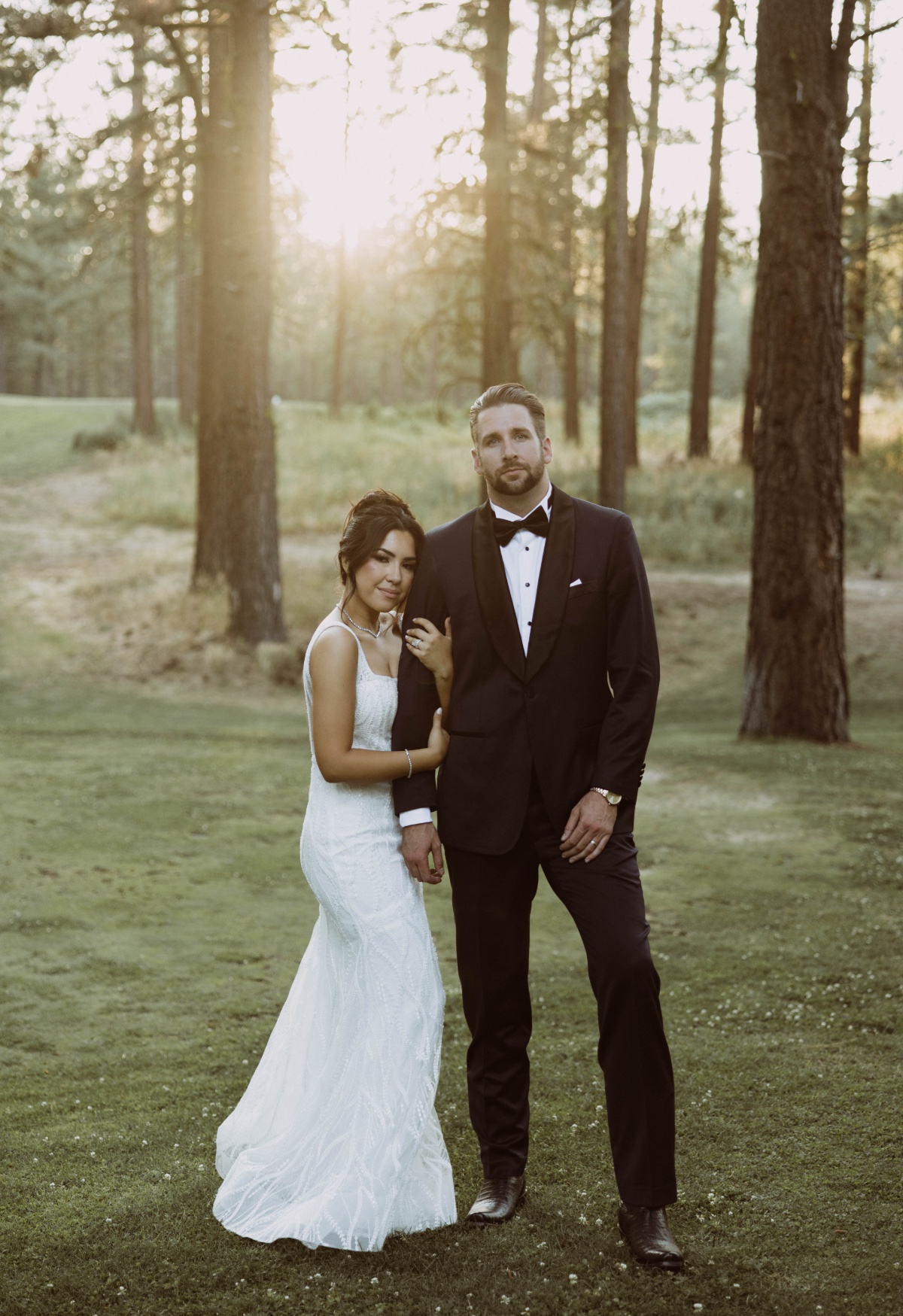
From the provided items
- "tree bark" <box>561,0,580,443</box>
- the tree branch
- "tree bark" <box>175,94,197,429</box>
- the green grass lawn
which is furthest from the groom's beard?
"tree bark" <box>175,94,197,429</box>

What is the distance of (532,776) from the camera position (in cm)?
385

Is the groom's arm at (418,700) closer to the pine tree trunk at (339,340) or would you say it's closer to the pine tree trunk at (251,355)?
the pine tree trunk at (251,355)

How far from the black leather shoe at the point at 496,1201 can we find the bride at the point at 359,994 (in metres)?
0.09

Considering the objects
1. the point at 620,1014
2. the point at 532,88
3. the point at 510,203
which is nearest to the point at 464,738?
the point at 620,1014

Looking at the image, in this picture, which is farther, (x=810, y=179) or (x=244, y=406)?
(x=244, y=406)

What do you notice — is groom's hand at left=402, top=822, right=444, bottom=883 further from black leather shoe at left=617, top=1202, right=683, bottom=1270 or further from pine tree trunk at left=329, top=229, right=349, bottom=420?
pine tree trunk at left=329, top=229, right=349, bottom=420

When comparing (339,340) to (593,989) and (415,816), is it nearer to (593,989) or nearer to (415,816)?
(415,816)

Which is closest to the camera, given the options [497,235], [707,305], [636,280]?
[497,235]

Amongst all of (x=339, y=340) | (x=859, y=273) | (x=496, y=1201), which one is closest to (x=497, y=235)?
(x=859, y=273)

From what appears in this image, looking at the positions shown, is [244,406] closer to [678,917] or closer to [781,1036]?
[678,917]

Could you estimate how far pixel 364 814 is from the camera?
4008 millimetres

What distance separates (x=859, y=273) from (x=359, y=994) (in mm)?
21587

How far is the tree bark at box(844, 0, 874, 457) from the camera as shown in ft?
69.8

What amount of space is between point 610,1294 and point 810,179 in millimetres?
10056
